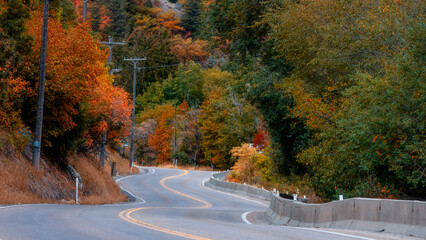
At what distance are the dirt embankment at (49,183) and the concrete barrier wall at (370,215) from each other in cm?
1196

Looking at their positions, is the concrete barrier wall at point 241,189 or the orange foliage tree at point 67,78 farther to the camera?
the concrete barrier wall at point 241,189

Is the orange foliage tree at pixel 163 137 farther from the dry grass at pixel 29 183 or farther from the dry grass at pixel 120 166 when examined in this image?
the dry grass at pixel 29 183

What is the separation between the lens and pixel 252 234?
11.2 metres

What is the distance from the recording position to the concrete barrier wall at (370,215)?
10.7 m

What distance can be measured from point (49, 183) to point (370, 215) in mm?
18437

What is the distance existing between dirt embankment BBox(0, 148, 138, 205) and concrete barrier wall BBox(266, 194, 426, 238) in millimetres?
11963

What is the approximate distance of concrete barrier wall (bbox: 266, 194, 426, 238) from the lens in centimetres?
1071

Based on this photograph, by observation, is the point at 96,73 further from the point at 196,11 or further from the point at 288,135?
the point at 196,11

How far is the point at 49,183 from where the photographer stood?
26.5 meters

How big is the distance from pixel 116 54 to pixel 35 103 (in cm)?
8370

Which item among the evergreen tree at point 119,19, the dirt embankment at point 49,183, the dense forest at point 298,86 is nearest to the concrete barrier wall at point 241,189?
the dense forest at point 298,86

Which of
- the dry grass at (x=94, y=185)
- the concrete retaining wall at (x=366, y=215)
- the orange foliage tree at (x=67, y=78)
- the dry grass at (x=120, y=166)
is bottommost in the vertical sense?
the dry grass at (x=120, y=166)

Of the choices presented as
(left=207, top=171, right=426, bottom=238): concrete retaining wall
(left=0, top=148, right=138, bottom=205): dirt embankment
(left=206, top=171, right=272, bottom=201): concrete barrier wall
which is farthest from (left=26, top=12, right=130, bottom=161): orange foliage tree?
(left=207, top=171, right=426, bottom=238): concrete retaining wall

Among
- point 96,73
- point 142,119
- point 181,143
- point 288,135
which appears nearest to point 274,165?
point 288,135
